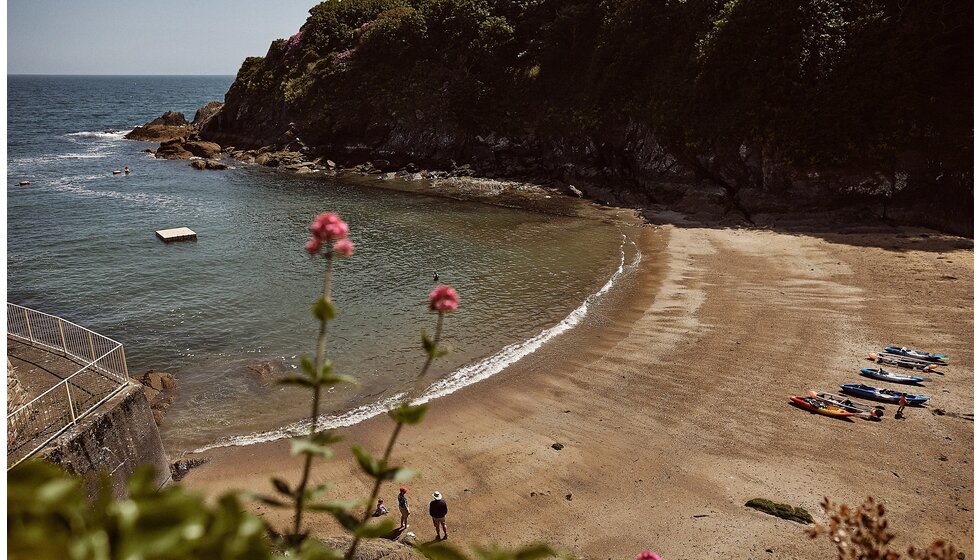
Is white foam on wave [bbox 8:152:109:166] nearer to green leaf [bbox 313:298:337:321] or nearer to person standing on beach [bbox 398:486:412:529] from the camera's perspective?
person standing on beach [bbox 398:486:412:529]

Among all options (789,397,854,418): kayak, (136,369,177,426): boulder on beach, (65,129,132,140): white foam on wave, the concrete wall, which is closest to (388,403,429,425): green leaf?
the concrete wall

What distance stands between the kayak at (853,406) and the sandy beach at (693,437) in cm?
33

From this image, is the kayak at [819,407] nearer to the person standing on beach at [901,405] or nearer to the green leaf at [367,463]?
the person standing on beach at [901,405]

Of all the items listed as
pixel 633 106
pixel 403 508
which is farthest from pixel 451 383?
pixel 633 106

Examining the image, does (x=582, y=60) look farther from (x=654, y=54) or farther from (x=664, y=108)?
(x=664, y=108)

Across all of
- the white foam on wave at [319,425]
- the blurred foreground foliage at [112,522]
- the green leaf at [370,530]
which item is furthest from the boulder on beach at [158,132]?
the blurred foreground foliage at [112,522]

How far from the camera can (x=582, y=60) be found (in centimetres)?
5547

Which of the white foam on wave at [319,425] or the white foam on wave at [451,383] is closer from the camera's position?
the white foam on wave at [319,425]

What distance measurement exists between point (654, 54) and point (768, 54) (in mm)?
10570

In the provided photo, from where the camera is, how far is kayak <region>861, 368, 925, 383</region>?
19.6 metres

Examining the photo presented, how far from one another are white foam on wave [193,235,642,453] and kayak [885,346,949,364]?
1162 centimetres

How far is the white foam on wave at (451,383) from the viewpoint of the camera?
18.4m

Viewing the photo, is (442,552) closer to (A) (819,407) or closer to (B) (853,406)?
(A) (819,407)

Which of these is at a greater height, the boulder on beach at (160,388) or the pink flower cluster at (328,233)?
the pink flower cluster at (328,233)
